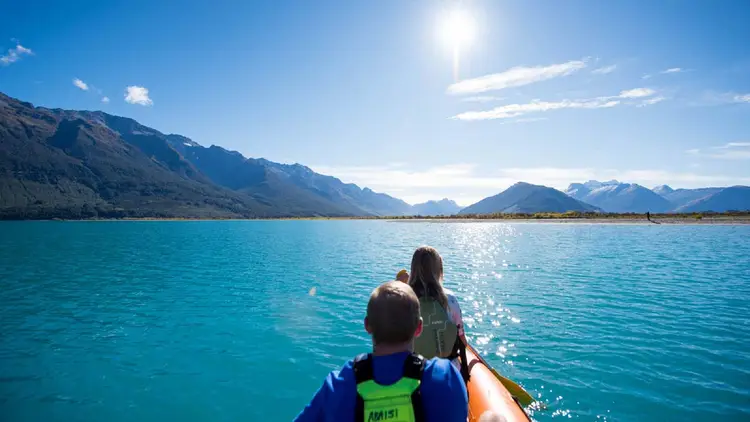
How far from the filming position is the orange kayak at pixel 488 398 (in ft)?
20.0

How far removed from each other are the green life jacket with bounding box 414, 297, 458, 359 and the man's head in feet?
8.88

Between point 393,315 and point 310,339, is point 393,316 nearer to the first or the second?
point 393,315

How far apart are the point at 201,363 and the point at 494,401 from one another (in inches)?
373

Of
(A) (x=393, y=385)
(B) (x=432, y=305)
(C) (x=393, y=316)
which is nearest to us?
(A) (x=393, y=385)

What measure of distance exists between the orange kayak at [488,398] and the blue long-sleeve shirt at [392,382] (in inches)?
155

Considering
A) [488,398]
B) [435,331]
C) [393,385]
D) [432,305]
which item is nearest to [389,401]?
[393,385]

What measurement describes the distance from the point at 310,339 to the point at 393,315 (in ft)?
39.1

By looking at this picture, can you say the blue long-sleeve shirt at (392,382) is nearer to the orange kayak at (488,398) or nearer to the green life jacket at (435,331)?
the green life jacket at (435,331)

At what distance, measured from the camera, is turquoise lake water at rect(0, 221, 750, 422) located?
9.23 metres

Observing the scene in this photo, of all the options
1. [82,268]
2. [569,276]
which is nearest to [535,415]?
[569,276]

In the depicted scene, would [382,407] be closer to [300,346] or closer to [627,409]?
[627,409]

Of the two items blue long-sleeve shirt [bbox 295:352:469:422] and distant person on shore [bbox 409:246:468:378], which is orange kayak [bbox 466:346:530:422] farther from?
blue long-sleeve shirt [bbox 295:352:469:422]

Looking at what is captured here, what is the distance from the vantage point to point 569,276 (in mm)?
24312

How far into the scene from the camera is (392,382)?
259cm
